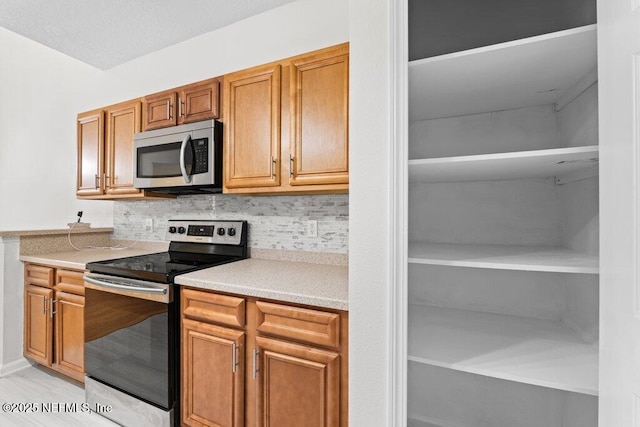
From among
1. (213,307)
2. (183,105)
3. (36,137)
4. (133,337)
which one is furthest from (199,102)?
(36,137)

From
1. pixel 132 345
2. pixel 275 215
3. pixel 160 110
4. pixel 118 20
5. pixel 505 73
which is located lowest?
pixel 132 345

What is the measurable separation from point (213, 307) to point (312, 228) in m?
0.79

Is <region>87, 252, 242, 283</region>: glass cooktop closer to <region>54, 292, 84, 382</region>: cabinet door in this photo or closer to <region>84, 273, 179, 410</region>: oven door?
<region>84, 273, 179, 410</region>: oven door

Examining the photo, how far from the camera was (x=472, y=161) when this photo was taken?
39.9 inches

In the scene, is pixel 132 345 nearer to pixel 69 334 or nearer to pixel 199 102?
pixel 69 334

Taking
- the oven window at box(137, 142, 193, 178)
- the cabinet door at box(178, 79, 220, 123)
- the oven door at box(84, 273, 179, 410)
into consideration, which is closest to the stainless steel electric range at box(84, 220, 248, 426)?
the oven door at box(84, 273, 179, 410)

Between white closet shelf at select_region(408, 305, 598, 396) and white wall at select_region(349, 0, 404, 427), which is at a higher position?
white wall at select_region(349, 0, 404, 427)

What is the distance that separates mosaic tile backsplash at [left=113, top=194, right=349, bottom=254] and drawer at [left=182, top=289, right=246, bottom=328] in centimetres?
70

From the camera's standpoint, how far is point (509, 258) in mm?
1096

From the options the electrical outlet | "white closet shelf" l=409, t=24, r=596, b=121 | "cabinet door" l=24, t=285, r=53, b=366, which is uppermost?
"white closet shelf" l=409, t=24, r=596, b=121

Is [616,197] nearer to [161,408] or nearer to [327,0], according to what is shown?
[327,0]

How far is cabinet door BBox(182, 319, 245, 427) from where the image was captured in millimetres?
1489

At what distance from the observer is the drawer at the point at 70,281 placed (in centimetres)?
214

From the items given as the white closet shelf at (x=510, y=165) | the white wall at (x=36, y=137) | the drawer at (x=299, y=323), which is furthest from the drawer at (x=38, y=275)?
the white closet shelf at (x=510, y=165)
